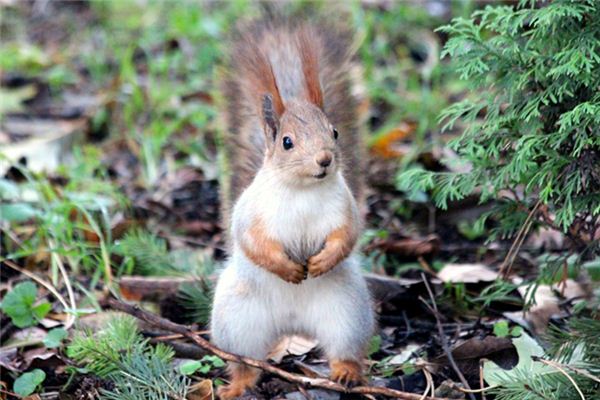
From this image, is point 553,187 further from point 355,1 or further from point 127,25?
point 127,25

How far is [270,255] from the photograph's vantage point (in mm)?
2398

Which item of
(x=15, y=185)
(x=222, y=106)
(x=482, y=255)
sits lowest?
(x=482, y=255)

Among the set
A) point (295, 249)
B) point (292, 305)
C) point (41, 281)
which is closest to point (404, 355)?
point (292, 305)

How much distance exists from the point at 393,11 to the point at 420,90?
853 millimetres

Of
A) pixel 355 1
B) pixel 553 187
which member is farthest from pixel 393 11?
pixel 553 187

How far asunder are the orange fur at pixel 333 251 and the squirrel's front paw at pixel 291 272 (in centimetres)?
2

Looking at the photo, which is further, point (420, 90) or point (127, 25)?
point (127, 25)

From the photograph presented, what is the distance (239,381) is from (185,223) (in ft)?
4.19

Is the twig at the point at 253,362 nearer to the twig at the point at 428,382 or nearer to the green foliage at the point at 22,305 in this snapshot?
the twig at the point at 428,382

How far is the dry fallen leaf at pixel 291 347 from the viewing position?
2773mm

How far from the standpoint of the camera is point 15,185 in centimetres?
370

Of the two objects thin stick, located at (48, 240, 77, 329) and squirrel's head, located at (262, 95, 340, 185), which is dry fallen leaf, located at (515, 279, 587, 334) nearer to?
squirrel's head, located at (262, 95, 340, 185)

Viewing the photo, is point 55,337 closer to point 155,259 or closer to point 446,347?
point 155,259

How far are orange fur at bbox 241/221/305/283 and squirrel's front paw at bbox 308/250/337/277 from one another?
3 cm
